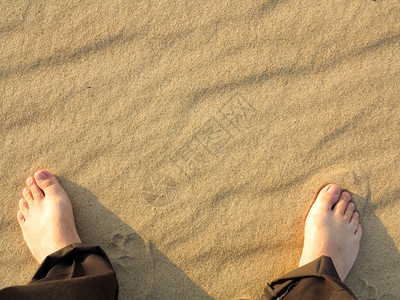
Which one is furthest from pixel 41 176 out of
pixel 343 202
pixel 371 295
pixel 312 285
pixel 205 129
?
pixel 371 295

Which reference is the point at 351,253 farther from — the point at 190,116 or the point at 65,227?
the point at 65,227

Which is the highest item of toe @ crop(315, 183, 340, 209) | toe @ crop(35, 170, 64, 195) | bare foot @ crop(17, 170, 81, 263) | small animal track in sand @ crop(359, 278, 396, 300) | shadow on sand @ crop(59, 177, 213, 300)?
toe @ crop(35, 170, 64, 195)

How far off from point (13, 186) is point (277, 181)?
4.29 ft

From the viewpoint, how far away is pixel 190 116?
1.99 metres

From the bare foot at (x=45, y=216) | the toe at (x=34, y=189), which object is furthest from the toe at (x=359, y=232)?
the toe at (x=34, y=189)

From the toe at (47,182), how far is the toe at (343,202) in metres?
1.37

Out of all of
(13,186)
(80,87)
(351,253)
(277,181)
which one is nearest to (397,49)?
(277,181)

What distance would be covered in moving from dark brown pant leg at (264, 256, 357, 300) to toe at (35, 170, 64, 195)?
112 centimetres

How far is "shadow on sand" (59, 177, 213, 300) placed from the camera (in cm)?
196

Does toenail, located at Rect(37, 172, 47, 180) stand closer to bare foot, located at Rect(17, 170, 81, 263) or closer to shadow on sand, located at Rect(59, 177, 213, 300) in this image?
bare foot, located at Rect(17, 170, 81, 263)

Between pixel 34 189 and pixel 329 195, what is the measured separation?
1.45 m

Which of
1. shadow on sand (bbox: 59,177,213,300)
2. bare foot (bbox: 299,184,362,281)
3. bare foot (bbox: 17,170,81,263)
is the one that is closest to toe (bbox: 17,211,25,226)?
bare foot (bbox: 17,170,81,263)

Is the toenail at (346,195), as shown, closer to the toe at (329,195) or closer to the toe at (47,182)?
the toe at (329,195)

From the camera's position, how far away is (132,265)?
6.47ft
